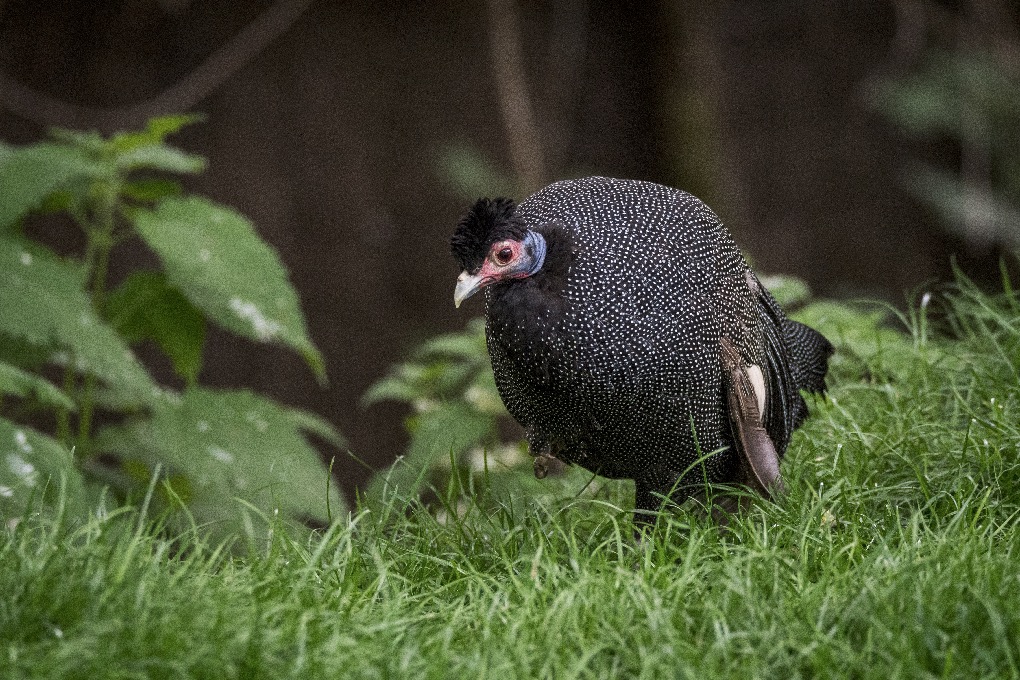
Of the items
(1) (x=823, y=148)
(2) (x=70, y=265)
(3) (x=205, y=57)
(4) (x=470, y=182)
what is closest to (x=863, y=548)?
(2) (x=70, y=265)

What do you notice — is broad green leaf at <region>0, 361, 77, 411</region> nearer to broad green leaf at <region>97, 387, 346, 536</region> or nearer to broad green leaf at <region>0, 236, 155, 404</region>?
broad green leaf at <region>0, 236, 155, 404</region>

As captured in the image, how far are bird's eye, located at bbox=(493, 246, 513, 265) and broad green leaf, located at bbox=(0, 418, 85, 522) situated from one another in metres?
1.21

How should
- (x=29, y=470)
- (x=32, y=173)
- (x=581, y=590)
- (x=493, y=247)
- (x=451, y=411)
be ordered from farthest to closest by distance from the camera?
(x=451, y=411), (x=32, y=173), (x=29, y=470), (x=493, y=247), (x=581, y=590)

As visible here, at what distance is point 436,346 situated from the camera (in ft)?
14.7

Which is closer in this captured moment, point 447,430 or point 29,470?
point 29,470

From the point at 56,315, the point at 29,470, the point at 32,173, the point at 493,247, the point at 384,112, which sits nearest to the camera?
the point at 493,247

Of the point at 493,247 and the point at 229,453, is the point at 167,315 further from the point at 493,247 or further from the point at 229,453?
the point at 493,247

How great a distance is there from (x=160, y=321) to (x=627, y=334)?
6.13 feet

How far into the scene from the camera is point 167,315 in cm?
420

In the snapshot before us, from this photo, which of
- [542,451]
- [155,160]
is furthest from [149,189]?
[542,451]

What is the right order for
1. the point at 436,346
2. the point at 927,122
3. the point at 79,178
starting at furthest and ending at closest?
the point at 927,122
the point at 436,346
the point at 79,178

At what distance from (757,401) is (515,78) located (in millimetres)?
3738

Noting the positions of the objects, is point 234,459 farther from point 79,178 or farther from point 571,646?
point 571,646

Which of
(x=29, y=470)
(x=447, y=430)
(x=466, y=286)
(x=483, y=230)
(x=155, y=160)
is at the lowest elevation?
(x=447, y=430)
